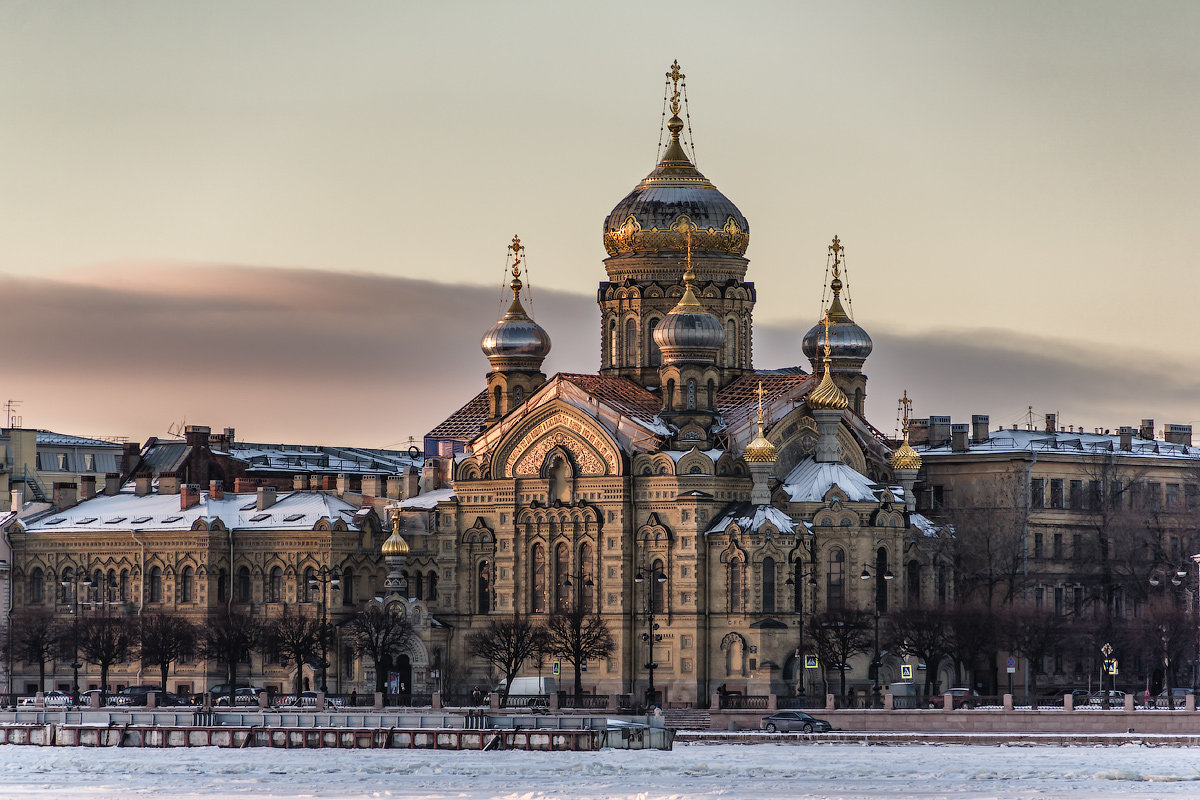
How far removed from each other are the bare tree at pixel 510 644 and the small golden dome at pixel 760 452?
8278 mm

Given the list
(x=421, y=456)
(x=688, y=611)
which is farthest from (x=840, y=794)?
(x=421, y=456)

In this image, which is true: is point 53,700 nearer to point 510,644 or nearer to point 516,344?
point 510,644

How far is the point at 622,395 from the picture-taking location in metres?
107

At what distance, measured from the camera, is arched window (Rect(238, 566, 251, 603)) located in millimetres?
110000

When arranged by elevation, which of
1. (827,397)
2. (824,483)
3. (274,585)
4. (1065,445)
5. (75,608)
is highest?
(827,397)

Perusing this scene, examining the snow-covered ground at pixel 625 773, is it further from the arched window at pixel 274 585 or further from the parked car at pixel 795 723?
the arched window at pixel 274 585

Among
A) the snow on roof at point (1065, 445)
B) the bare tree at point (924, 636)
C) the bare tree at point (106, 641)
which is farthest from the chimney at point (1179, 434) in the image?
the bare tree at point (106, 641)

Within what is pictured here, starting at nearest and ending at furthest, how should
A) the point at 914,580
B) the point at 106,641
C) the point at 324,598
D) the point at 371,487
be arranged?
1. the point at 914,580
2. the point at 106,641
3. the point at 324,598
4. the point at 371,487

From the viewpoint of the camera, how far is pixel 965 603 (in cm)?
10550

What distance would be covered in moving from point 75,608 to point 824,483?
2535cm

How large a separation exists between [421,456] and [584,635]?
49.4 meters

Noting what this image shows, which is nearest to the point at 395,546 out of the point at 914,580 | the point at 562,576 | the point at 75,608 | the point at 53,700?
the point at 562,576

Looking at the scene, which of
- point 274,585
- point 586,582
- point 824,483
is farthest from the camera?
point 274,585

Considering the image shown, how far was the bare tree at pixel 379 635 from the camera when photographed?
104 meters
